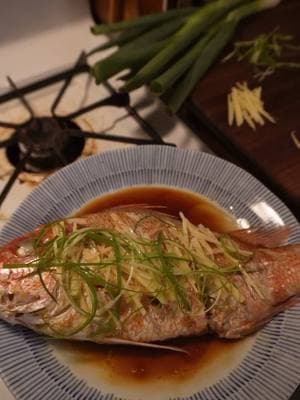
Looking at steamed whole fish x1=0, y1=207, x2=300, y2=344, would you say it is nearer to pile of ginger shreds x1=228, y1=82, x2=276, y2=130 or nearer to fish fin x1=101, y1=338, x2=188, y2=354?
fish fin x1=101, y1=338, x2=188, y2=354

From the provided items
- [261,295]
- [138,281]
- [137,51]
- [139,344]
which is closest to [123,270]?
[138,281]

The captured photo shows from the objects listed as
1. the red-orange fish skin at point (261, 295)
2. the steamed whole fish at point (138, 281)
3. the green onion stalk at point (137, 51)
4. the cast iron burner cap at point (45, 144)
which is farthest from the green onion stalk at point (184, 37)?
the red-orange fish skin at point (261, 295)

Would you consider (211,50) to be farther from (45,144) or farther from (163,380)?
(163,380)

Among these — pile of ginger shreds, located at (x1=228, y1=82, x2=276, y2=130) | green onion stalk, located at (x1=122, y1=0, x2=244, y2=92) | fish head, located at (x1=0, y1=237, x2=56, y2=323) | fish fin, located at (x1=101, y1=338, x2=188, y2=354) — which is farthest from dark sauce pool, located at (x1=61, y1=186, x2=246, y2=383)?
green onion stalk, located at (x1=122, y1=0, x2=244, y2=92)

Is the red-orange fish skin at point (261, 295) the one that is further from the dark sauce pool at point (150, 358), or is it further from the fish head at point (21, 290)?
the fish head at point (21, 290)

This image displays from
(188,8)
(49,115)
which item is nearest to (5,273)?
(49,115)
